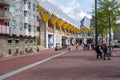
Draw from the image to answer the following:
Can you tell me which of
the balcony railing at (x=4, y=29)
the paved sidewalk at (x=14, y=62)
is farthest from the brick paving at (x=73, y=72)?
the balcony railing at (x=4, y=29)

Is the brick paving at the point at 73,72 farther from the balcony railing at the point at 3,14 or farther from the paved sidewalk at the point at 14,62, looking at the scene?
the balcony railing at the point at 3,14

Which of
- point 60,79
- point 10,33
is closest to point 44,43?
point 10,33

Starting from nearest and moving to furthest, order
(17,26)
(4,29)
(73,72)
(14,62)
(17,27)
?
(73,72) → (14,62) → (4,29) → (17,27) → (17,26)

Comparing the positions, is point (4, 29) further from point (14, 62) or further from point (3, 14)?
point (14, 62)

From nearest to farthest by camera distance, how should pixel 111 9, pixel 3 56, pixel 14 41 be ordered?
pixel 111 9
pixel 3 56
pixel 14 41

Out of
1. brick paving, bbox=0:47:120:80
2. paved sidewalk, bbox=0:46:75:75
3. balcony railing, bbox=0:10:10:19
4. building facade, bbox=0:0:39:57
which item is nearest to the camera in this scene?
brick paving, bbox=0:47:120:80

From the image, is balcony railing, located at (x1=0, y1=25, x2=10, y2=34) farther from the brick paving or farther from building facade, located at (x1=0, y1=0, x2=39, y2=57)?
the brick paving

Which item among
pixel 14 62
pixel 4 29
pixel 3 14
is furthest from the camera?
pixel 3 14

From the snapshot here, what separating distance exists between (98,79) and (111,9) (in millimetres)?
26720

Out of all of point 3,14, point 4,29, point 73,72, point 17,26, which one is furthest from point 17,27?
point 73,72

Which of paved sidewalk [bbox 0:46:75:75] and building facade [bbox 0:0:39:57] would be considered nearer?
paved sidewalk [bbox 0:46:75:75]

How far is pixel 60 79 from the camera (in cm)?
1377

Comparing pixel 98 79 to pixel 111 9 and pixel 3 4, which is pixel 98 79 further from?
pixel 3 4

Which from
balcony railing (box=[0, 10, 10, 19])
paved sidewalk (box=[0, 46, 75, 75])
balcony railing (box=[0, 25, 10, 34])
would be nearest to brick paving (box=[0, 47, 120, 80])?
paved sidewalk (box=[0, 46, 75, 75])
